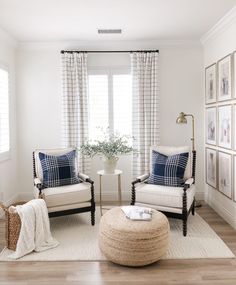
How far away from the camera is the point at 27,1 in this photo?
3.47 meters

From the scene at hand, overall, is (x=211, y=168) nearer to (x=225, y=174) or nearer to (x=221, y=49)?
(x=225, y=174)

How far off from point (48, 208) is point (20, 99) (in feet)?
7.58

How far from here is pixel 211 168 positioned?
4.95 meters

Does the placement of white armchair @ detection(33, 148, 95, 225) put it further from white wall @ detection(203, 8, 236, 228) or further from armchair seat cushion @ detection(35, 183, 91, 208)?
white wall @ detection(203, 8, 236, 228)

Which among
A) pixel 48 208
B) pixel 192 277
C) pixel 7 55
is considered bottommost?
pixel 192 277

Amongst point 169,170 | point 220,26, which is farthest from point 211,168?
point 220,26

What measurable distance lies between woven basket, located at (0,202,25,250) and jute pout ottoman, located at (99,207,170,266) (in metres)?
0.93

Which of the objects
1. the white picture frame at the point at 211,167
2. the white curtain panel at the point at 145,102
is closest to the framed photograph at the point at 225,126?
the white picture frame at the point at 211,167

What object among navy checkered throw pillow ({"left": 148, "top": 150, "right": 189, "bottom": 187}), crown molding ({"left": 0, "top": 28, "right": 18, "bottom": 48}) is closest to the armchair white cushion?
navy checkered throw pillow ({"left": 148, "top": 150, "right": 189, "bottom": 187})

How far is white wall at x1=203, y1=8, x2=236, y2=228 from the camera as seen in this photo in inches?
159

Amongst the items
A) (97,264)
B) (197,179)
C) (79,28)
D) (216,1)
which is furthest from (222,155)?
(79,28)

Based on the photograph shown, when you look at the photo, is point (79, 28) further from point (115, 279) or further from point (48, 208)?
point (115, 279)

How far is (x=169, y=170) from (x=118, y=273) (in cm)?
172

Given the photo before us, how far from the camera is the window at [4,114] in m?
4.66
